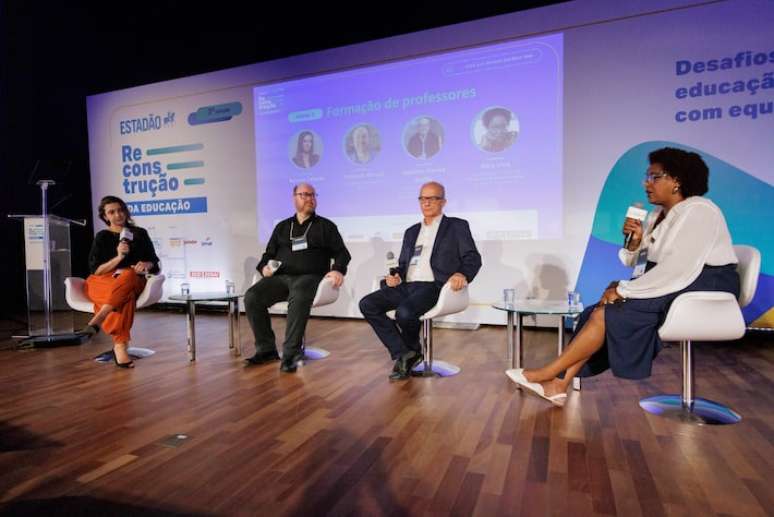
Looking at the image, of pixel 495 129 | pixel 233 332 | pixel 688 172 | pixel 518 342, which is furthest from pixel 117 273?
pixel 688 172

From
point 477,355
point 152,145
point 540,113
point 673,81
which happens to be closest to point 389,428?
point 477,355

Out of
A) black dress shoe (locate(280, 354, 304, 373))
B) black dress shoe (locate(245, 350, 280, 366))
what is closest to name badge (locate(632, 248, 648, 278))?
black dress shoe (locate(280, 354, 304, 373))

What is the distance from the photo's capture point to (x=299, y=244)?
368 centimetres

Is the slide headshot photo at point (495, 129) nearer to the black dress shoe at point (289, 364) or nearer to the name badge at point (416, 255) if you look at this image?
the name badge at point (416, 255)

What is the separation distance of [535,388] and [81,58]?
24.3 feet

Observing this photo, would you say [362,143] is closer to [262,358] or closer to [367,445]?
[262,358]

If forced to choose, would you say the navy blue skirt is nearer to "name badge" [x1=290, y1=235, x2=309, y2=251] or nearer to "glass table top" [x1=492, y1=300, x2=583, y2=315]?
"glass table top" [x1=492, y1=300, x2=583, y2=315]

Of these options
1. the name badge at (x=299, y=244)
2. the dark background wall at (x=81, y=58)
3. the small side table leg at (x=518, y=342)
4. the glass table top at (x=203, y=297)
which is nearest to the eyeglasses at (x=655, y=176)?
the small side table leg at (x=518, y=342)

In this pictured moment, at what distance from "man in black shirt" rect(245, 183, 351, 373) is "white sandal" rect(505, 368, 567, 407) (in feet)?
4.72

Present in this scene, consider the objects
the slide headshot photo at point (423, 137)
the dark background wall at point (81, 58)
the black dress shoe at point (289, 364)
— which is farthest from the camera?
the dark background wall at point (81, 58)

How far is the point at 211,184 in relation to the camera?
20.0ft

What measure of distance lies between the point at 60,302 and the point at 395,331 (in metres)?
3.29

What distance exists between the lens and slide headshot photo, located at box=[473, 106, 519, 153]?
4523mm

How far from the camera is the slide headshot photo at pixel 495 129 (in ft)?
14.8
